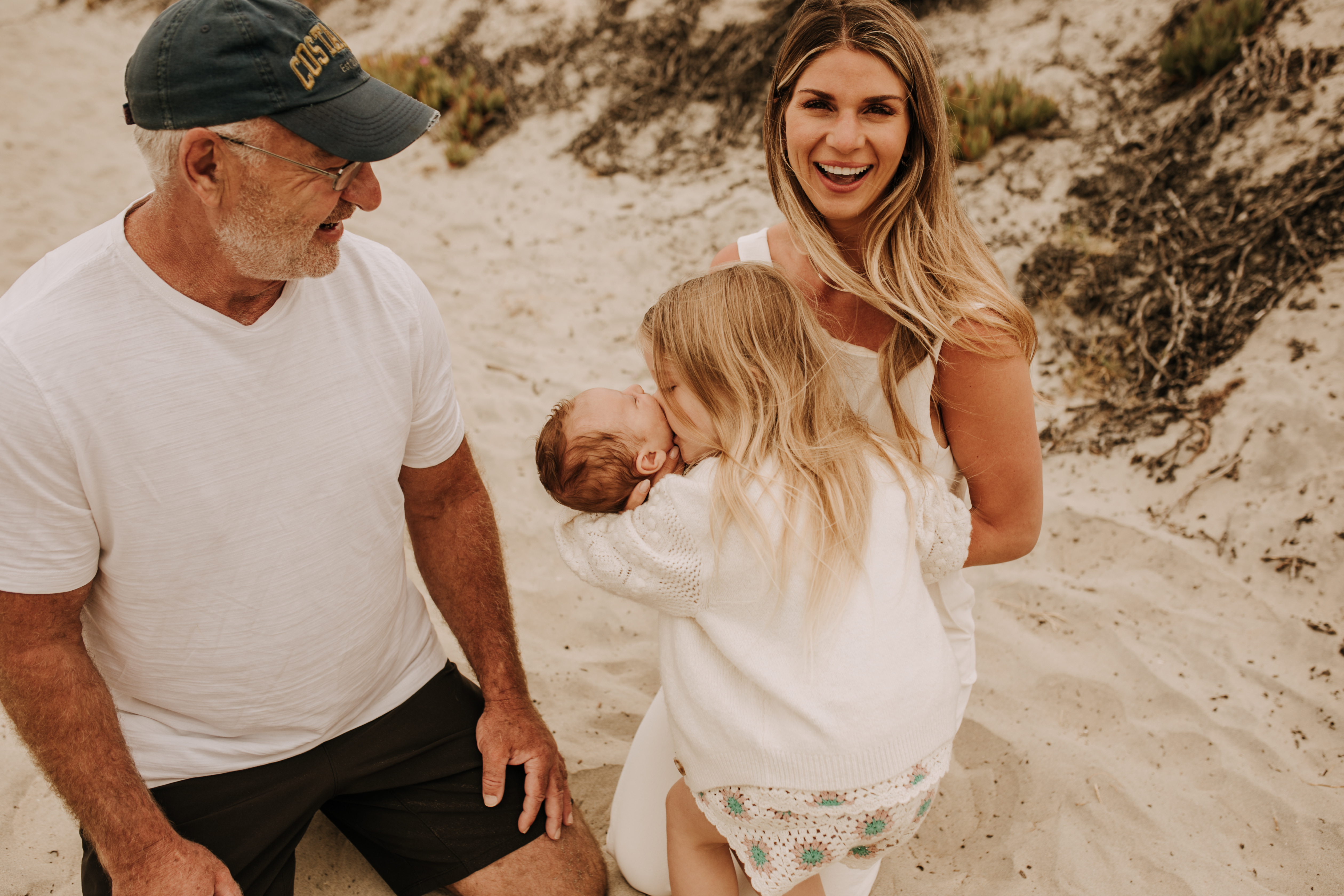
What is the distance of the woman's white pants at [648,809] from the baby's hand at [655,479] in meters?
0.64

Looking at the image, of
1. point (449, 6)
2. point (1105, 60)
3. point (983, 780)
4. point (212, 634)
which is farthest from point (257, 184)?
point (449, 6)

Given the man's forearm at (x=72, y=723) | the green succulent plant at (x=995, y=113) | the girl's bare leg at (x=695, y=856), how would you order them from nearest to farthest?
the man's forearm at (x=72, y=723) → the girl's bare leg at (x=695, y=856) → the green succulent plant at (x=995, y=113)

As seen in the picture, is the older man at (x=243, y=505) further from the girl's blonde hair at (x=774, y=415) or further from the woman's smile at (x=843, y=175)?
the woman's smile at (x=843, y=175)

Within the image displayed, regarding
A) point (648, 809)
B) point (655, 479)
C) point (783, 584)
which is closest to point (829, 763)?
point (783, 584)

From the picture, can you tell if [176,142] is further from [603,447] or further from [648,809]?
[648,809]

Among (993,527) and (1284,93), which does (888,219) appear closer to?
(993,527)

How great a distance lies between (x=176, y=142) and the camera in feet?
5.58

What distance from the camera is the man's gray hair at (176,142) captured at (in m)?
1.70

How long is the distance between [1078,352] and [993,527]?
2521 mm

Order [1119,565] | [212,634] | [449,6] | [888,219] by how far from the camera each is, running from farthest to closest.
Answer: [449,6] → [1119,565] → [888,219] → [212,634]

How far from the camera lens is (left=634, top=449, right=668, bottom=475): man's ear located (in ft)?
6.56

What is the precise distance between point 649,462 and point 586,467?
0.14 metres

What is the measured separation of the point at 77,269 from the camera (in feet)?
5.74

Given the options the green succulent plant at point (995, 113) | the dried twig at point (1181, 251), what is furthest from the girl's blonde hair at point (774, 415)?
the green succulent plant at point (995, 113)
